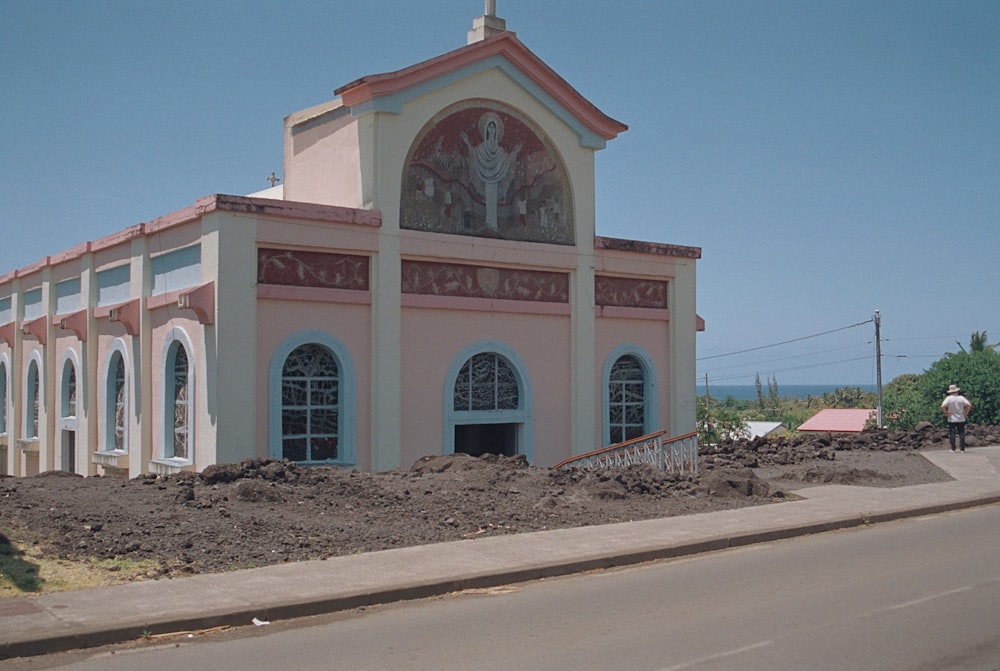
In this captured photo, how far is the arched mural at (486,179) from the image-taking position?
2136 centimetres

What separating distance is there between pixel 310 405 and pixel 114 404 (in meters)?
5.48

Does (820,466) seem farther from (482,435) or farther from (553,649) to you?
(553,649)

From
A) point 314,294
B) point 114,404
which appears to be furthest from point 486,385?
point 114,404

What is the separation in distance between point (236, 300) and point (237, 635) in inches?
415

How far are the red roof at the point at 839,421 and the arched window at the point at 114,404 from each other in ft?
147

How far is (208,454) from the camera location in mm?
18500

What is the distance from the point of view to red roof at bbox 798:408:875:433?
5994cm

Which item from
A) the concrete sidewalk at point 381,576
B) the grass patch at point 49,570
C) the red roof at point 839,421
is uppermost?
the grass patch at point 49,570

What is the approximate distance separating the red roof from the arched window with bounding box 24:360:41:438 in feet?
142

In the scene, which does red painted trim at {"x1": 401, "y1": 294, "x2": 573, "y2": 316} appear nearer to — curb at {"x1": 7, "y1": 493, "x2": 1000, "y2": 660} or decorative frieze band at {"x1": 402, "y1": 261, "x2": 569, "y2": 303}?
decorative frieze band at {"x1": 402, "y1": 261, "x2": 569, "y2": 303}

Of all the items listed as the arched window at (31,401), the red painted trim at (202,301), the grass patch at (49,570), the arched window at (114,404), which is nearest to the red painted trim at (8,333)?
the arched window at (31,401)

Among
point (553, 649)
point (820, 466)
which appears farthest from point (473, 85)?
point (553, 649)

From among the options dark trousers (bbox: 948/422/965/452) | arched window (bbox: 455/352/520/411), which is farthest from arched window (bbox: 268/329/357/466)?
dark trousers (bbox: 948/422/965/452)

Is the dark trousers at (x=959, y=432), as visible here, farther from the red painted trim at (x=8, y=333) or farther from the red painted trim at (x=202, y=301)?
the red painted trim at (x=8, y=333)
